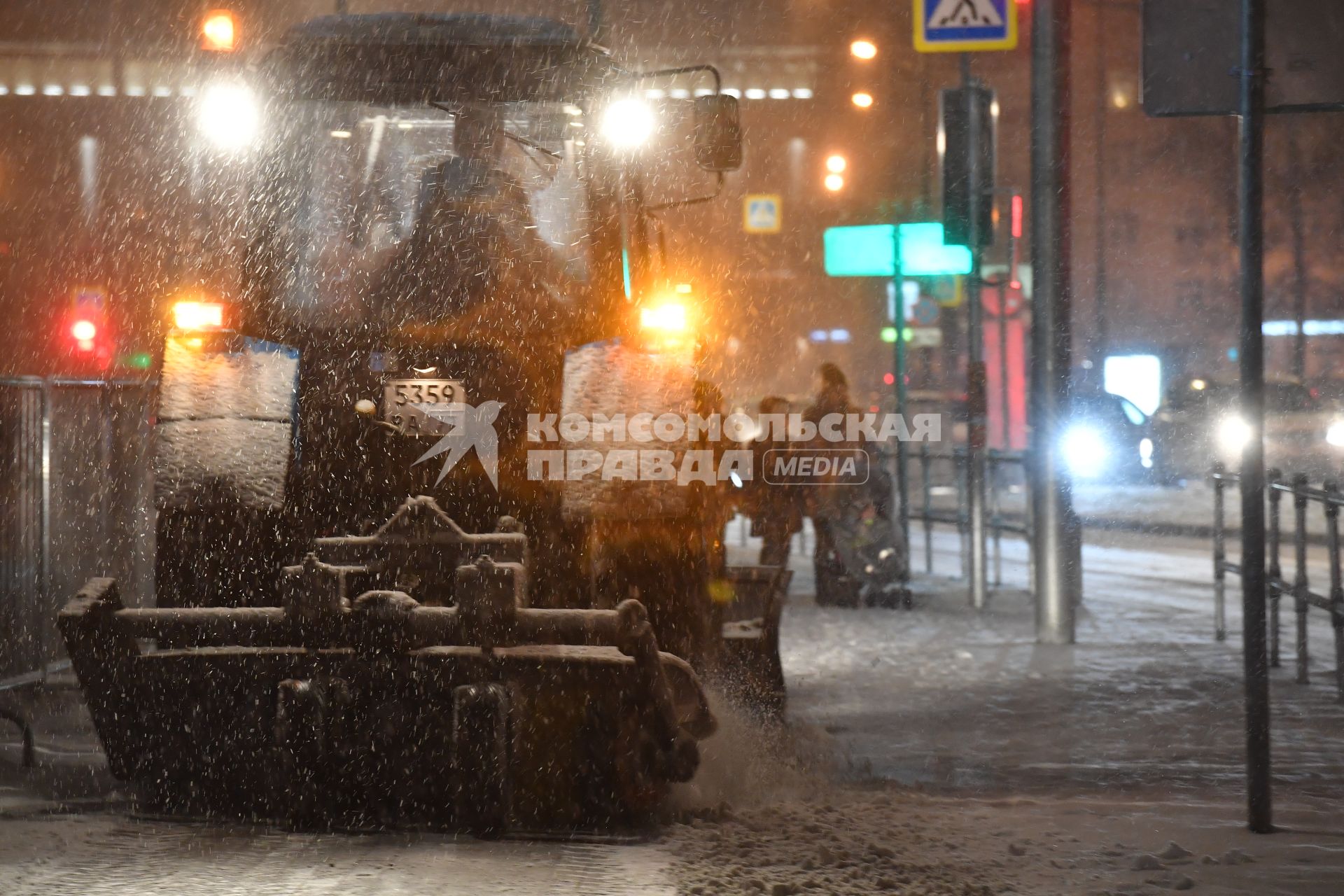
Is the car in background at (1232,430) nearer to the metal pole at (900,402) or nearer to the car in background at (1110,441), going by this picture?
the car in background at (1110,441)

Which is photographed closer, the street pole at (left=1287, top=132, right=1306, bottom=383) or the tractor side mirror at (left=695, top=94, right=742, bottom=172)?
the tractor side mirror at (left=695, top=94, right=742, bottom=172)

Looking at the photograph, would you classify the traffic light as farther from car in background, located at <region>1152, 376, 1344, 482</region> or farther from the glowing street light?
car in background, located at <region>1152, 376, 1344, 482</region>

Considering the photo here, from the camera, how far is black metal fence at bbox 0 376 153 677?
28.4ft

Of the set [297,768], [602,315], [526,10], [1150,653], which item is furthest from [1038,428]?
[526,10]

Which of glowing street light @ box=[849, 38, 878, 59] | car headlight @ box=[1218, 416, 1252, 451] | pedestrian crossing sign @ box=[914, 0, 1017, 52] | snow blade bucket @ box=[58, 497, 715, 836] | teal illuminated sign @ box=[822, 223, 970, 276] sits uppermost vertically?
glowing street light @ box=[849, 38, 878, 59]

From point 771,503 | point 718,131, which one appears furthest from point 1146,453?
point 718,131

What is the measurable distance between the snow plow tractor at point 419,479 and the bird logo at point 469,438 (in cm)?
1

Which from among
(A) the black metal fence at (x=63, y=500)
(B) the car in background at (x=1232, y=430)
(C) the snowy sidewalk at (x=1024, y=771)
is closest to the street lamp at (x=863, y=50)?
(B) the car in background at (x=1232, y=430)

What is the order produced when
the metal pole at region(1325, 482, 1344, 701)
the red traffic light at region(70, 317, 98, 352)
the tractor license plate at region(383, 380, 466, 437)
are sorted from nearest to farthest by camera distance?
1. the tractor license plate at region(383, 380, 466, 437)
2. the metal pole at region(1325, 482, 1344, 701)
3. the red traffic light at region(70, 317, 98, 352)

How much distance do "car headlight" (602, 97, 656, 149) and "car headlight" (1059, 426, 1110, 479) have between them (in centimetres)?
2570

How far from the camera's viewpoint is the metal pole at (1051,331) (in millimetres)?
10414

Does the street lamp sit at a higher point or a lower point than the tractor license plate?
higher

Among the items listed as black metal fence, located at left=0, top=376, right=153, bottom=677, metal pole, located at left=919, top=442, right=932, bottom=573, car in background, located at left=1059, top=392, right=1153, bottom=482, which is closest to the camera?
black metal fence, located at left=0, top=376, right=153, bottom=677

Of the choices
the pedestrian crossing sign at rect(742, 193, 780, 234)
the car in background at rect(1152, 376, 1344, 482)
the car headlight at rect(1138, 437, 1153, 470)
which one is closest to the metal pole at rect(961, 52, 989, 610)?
the car in background at rect(1152, 376, 1344, 482)
